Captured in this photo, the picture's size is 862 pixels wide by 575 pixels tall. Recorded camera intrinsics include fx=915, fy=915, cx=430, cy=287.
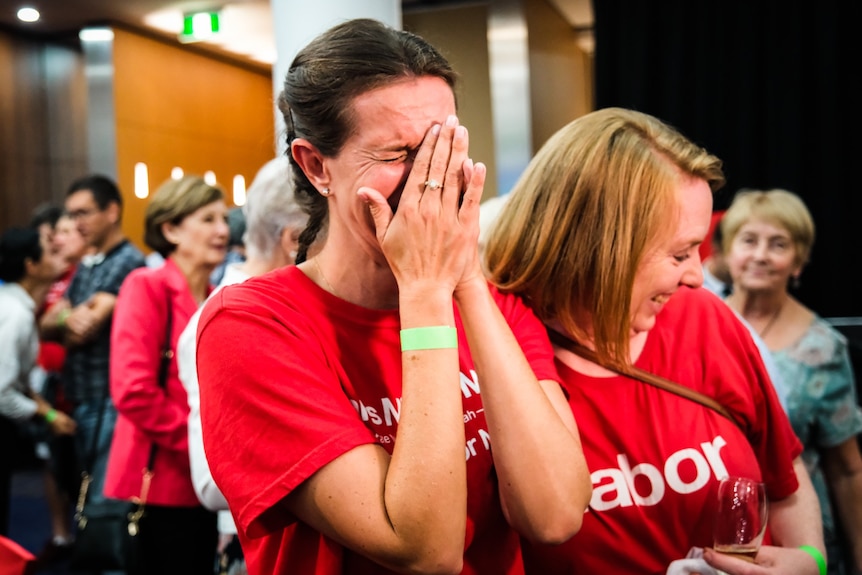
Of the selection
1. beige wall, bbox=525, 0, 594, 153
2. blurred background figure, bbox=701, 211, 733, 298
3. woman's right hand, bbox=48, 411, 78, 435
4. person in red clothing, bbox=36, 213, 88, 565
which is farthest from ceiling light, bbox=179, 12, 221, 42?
blurred background figure, bbox=701, 211, 733, 298

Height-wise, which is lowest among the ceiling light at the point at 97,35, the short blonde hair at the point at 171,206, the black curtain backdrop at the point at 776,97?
the short blonde hair at the point at 171,206

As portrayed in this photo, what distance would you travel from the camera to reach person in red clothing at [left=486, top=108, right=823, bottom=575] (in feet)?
5.05

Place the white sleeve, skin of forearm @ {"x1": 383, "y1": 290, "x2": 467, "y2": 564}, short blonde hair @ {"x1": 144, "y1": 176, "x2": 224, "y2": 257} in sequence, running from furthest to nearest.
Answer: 1. short blonde hair @ {"x1": 144, "y1": 176, "x2": 224, "y2": 257}
2. the white sleeve
3. skin of forearm @ {"x1": 383, "y1": 290, "x2": 467, "y2": 564}

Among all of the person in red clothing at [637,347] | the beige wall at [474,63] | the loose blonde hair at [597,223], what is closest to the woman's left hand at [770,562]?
the person in red clothing at [637,347]

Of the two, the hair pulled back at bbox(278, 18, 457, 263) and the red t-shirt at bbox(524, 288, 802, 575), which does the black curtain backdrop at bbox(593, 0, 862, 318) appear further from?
the hair pulled back at bbox(278, 18, 457, 263)

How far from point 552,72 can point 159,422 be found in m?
5.02

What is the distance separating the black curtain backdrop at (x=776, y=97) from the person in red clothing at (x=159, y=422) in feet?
10.9

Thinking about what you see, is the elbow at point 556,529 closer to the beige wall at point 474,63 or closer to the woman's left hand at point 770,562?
the woman's left hand at point 770,562

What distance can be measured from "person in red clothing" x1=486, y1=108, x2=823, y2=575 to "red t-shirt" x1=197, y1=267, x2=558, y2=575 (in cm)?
26

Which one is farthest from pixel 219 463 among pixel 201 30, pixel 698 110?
pixel 201 30

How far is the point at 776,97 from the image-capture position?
514cm

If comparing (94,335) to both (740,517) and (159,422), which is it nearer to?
(159,422)

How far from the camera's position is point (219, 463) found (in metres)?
1.20

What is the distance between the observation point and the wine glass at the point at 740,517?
1489mm
